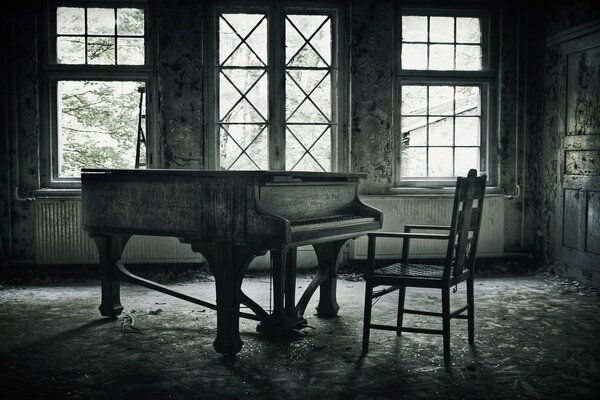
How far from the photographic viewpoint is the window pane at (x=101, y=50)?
6438 millimetres

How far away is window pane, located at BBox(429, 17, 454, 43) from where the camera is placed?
266 inches

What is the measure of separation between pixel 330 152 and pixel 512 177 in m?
2.02

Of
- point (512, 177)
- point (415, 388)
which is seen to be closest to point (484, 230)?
point (512, 177)

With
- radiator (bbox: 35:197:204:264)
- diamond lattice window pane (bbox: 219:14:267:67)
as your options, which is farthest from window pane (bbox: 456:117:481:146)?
radiator (bbox: 35:197:204:264)

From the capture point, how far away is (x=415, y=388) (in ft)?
10.1

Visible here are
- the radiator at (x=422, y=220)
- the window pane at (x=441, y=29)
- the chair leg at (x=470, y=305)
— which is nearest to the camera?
the chair leg at (x=470, y=305)

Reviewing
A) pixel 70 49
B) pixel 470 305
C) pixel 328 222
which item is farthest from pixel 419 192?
pixel 70 49

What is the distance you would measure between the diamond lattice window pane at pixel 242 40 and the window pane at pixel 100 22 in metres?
1.12

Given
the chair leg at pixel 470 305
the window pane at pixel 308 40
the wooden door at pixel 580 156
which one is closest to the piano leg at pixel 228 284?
the chair leg at pixel 470 305

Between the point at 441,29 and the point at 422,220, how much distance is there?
208 cm

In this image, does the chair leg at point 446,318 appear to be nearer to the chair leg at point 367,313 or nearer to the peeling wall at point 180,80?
the chair leg at point 367,313

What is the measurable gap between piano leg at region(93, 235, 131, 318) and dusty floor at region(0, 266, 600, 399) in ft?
0.37

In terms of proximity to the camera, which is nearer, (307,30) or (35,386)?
(35,386)

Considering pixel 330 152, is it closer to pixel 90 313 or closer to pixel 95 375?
pixel 90 313
